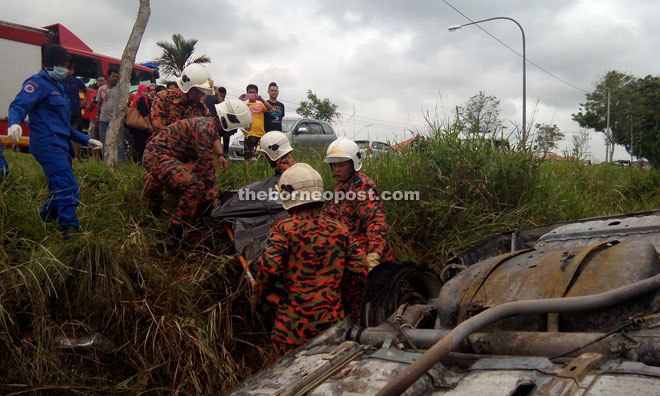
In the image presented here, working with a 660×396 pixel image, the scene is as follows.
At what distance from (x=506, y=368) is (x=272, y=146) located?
3520 millimetres

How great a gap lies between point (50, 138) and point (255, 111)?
3719 millimetres

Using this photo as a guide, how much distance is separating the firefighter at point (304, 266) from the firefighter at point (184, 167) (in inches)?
66.4

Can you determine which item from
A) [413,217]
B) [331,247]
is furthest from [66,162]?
[413,217]

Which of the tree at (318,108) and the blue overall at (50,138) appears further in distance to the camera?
the tree at (318,108)

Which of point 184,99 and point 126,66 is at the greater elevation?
point 126,66

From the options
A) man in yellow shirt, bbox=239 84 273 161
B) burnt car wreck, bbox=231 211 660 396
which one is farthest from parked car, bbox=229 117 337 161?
burnt car wreck, bbox=231 211 660 396

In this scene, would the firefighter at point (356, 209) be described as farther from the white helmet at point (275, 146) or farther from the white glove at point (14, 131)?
the white glove at point (14, 131)

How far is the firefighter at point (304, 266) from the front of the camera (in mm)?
3432

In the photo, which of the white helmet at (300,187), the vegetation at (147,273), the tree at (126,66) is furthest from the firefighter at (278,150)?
the tree at (126,66)

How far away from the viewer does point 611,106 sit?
28938mm

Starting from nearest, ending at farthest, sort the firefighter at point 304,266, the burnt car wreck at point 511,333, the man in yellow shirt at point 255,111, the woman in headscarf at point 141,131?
the burnt car wreck at point 511,333 < the firefighter at point 304,266 < the woman in headscarf at point 141,131 < the man in yellow shirt at point 255,111

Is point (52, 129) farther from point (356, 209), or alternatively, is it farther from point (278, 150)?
point (356, 209)

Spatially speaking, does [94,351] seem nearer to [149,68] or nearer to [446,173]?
[446,173]

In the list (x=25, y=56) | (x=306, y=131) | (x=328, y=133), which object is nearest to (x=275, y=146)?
(x=306, y=131)
